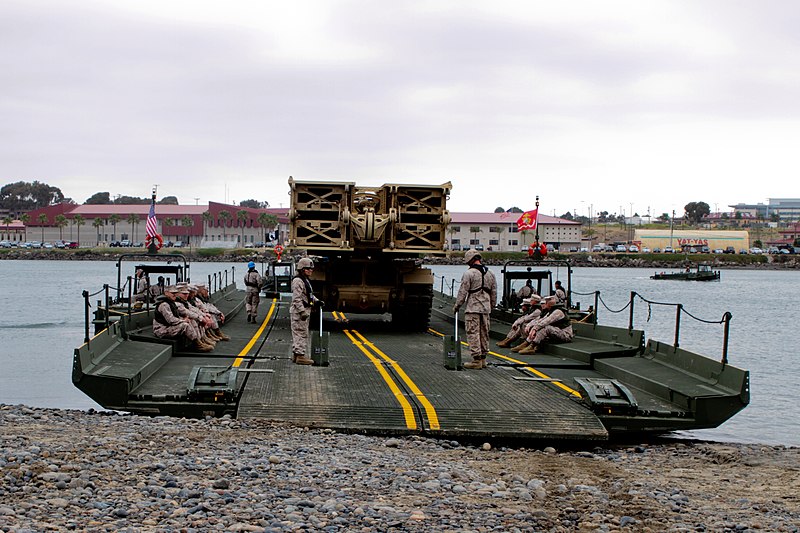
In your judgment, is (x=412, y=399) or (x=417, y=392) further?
(x=417, y=392)

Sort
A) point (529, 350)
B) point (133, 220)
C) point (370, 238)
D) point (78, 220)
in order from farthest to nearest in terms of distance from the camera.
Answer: point (78, 220), point (133, 220), point (370, 238), point (529, 350)

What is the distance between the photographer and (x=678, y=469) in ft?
34.3

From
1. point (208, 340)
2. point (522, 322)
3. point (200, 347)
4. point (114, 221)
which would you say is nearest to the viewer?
point (200, 347)

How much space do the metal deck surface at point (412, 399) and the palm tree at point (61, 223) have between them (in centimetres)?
13562

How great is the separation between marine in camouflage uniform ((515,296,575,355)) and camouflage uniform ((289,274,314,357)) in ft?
14.4

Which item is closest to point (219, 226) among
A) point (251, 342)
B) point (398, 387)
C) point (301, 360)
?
point (251, 342)

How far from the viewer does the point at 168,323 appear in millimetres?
15641

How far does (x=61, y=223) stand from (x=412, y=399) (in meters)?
142

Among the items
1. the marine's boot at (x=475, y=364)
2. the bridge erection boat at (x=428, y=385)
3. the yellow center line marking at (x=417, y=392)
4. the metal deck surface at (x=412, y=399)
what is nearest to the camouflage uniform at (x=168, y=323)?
the bridge erection boat at (x=428, y=385)

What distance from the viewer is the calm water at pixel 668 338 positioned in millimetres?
19469

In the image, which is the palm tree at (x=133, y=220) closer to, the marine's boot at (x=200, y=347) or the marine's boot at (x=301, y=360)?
the marine's boot at (x=200, y=347)

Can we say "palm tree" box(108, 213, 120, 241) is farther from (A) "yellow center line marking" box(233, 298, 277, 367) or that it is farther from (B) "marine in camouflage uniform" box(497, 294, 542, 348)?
(B) "marine in camouflage uniform" box(497, 294, 542, 348)

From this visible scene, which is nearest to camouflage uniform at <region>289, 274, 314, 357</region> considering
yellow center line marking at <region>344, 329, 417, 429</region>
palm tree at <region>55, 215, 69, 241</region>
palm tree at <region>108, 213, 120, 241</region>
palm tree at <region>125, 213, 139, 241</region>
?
yellow center line marking at <region>344, 329, 417, 429</region>

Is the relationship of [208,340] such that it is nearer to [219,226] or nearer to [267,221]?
[267,221]
